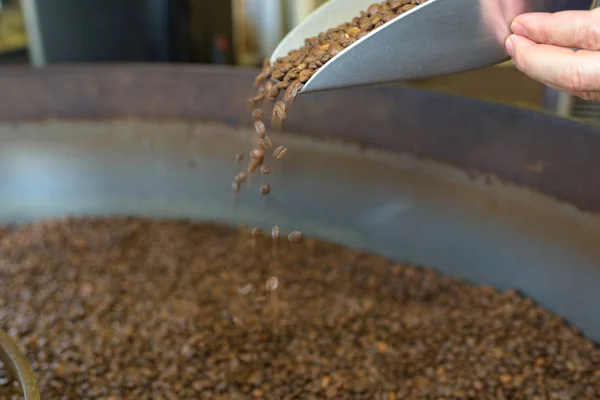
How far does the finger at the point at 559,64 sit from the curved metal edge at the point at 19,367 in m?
0.77

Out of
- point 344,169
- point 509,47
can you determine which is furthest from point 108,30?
point 509,47

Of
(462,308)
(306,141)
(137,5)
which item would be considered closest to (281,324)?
(462,308)

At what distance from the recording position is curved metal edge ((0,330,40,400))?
0.81m

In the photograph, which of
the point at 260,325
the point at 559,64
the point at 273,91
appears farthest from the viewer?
the point at 260,325

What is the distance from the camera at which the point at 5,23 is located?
9.29ft

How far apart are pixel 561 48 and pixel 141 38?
1770 mm

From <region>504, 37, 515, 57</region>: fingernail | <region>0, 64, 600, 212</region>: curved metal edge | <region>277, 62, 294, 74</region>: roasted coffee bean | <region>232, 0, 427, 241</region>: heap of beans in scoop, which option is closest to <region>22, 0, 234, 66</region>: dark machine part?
<region>0, 64, 600, 212</region>: curved metal edge

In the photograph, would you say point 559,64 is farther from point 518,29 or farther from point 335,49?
point 335,49

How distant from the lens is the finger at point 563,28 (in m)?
0.76

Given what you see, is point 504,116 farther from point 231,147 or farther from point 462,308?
point 231,147

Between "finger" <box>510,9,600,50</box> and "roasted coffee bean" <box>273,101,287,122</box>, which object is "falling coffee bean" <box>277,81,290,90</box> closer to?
"roasted coffee bean" <box>273,101,287,122</box>

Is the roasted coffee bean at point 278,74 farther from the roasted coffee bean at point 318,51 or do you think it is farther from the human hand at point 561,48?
the human hand at point 561,48

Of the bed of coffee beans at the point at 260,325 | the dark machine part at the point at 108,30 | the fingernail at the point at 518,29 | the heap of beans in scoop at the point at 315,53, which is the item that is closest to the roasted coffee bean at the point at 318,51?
the heap of beans in scoop at the point at 315,53

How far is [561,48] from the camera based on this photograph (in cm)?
80
